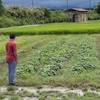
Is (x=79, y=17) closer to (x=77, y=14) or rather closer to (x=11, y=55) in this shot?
(x=77, y=14)

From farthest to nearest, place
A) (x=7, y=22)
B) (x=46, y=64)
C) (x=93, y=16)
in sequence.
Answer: (x=93, y=16) → (x=7, y=22) → (x=46, y=64)

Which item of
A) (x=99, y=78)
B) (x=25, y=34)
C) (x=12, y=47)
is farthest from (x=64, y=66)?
(x=25, y=34)

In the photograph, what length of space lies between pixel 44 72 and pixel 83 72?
52.4 inches

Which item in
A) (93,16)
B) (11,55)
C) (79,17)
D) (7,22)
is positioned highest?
(11,55)

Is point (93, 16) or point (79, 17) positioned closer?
point (79, 17)

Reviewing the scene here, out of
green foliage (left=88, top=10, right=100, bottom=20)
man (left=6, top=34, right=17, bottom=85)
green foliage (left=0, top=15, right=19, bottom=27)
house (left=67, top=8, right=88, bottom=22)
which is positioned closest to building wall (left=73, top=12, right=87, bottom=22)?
house (left=67, top=8, right=88, bottom=22)

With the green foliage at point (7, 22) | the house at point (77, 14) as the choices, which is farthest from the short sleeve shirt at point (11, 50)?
the house at point (77, 14)

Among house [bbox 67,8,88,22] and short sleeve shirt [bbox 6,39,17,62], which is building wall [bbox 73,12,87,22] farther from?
short sleeve shirt [bbox 6,39,17,62]

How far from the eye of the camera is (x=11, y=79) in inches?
371

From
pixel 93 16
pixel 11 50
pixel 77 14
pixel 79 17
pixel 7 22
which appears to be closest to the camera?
pixel 11 50

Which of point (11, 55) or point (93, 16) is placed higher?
point (11, 55)

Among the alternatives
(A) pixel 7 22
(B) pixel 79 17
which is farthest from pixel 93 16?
(A) pixel 7 22

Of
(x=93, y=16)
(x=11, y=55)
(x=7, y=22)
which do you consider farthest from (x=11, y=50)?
(x=93, y=16)

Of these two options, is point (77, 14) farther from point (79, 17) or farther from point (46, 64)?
point (46, 64)
